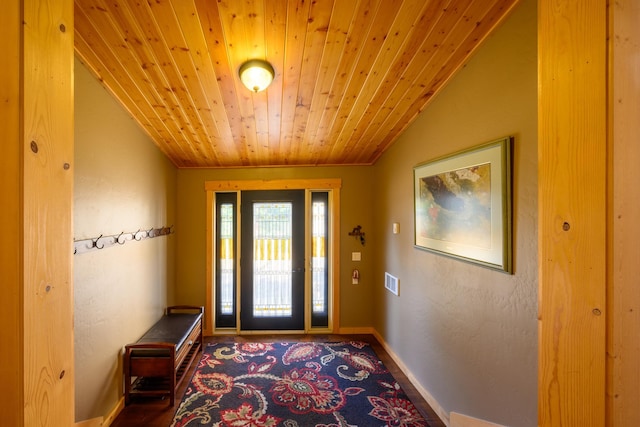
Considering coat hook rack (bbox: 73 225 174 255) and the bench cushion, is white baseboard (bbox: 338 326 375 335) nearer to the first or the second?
the bench cushion

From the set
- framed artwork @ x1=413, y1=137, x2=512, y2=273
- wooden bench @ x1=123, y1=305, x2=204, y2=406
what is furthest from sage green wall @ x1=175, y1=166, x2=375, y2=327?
framed artwork @ x1=413, y1=137, x2=512, y2=273

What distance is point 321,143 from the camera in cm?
290

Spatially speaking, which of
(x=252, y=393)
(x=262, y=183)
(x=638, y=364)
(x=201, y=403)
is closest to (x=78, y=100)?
(x=262, y=183)

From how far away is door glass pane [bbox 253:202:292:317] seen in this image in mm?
3508

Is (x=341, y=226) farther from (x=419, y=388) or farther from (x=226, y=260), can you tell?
(x=419, y=388)

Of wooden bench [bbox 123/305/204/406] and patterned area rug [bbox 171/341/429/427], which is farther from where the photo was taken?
wooden bench [bbox 123/305/204/406]

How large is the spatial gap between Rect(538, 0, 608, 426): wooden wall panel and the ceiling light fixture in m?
1.47

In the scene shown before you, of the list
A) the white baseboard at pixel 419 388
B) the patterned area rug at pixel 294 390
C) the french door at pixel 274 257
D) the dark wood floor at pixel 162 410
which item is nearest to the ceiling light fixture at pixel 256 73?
the french door at pixel 274 257

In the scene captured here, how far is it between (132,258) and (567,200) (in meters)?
3.05

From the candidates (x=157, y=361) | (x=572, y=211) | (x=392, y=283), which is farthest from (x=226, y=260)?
(x=572, y=211)

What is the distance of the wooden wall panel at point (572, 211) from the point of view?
0.58 m

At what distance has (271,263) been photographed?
11.5ft

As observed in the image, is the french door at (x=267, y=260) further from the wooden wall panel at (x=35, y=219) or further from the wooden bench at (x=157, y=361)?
the wooden wall panel at (x=35, y=219)

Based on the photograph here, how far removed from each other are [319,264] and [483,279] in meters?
2.29
